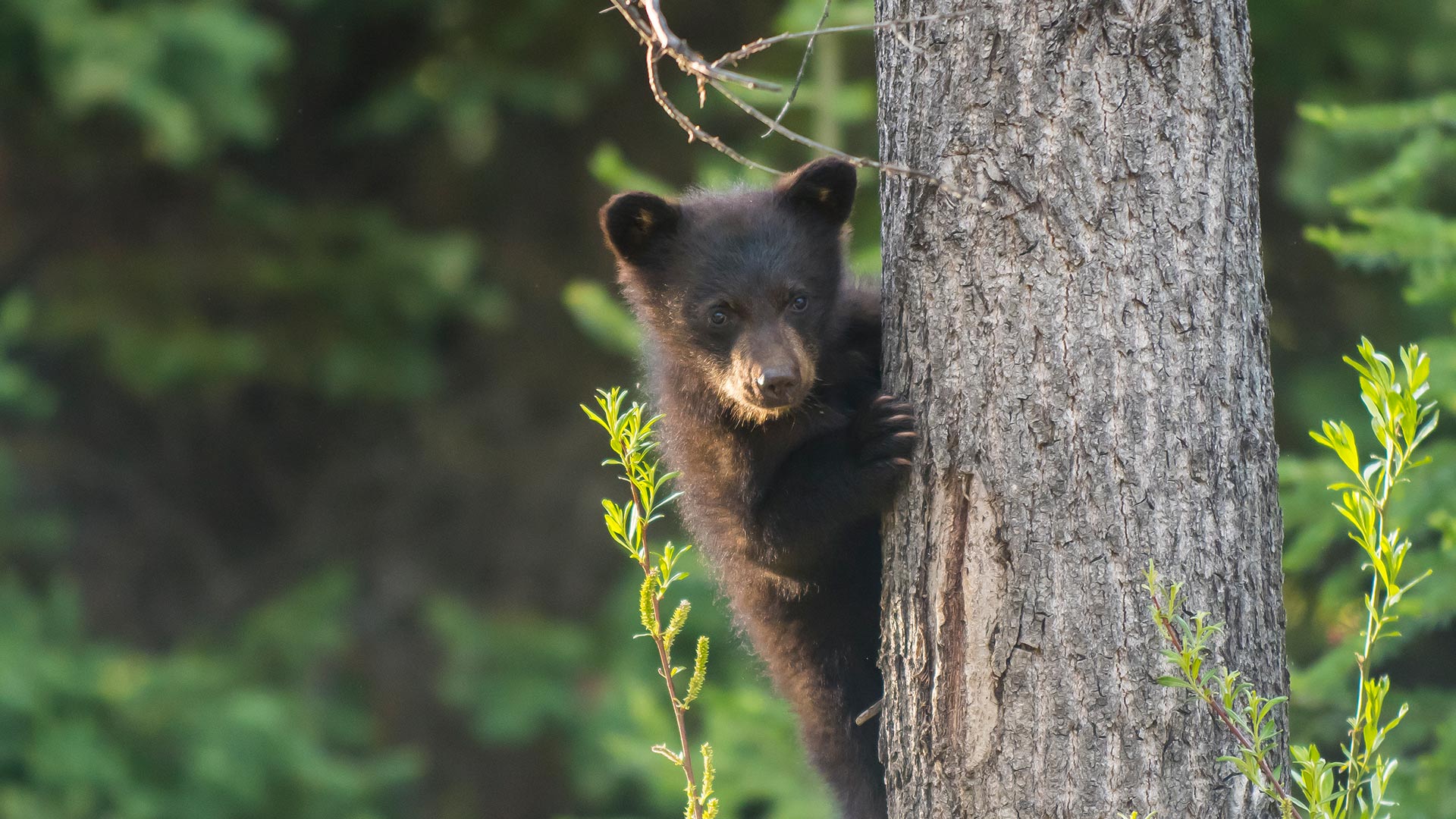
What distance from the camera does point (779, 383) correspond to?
314cm

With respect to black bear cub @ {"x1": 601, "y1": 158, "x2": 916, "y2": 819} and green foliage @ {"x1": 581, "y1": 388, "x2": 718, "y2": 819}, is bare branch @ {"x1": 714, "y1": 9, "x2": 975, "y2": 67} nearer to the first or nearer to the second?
green foliage @ {"x1": 581, "y1": 388, "x2": 718, "y2": 819}

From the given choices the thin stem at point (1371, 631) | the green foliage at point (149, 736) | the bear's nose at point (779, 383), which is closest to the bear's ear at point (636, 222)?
the bear's nose at point (779, 383)

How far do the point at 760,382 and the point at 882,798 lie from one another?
3.94 feet

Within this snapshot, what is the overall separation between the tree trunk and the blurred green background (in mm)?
3067

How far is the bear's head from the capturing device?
354 cm

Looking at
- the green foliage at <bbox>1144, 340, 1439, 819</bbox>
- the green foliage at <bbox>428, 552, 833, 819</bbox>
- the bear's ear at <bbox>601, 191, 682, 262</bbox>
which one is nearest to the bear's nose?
the bear's ear at <bbox>601, 191, 682, 262</bbox>

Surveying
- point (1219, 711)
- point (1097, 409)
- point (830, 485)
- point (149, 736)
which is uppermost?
point (149, 736)

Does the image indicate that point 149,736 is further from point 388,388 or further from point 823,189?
point 823,189

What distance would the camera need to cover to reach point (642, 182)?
6.15 meters

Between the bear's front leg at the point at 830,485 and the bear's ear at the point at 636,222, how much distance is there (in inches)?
36.6

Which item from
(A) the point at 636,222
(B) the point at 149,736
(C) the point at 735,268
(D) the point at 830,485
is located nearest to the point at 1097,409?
(D) the point at 830,485

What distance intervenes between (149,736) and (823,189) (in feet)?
20.9

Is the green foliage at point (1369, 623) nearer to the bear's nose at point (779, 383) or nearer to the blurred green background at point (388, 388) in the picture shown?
the bear's nose at point (779, 383)

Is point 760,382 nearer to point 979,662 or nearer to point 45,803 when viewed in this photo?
point 979,662
